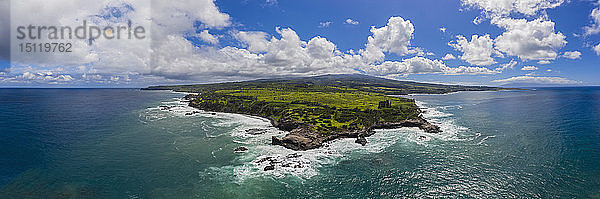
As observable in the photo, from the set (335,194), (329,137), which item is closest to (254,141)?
(329,137)

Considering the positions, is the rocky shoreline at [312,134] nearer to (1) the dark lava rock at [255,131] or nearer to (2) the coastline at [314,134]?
(2) the coastline at [314,134]

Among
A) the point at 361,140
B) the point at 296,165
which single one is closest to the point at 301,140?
the point at 296,165

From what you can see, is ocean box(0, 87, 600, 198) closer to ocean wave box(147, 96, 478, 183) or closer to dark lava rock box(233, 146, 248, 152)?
ocean wave box(147, 96, 478, 183)

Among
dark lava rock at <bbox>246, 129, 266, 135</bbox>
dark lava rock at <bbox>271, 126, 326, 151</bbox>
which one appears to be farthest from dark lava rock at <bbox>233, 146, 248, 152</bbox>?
dark lava rock at <bbox>246, 129, 266, 135</bbox>

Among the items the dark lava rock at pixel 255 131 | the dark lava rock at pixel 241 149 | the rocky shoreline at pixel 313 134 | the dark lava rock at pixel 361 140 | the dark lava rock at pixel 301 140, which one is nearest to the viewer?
the dark lava rock at pixel 241 149

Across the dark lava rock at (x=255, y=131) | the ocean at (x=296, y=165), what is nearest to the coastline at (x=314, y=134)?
the ocean at (x=296, y=165)

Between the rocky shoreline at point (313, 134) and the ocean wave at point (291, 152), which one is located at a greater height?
the rocky shoreline at point (313, 134)

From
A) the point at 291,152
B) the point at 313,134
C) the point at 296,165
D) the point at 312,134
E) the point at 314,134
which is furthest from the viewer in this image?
the point at 314,134

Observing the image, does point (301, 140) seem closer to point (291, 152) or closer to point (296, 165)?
point (291, 152)
